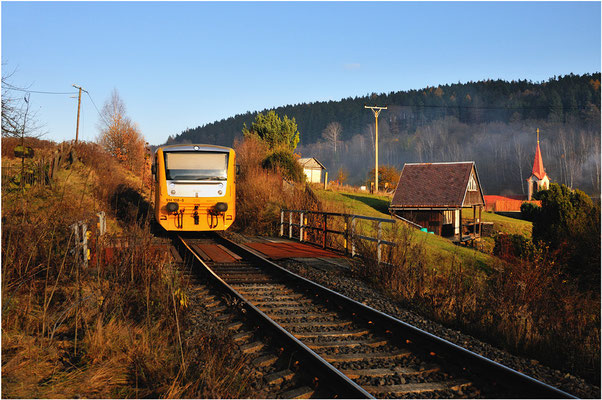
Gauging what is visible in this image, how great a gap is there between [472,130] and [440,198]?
100 m

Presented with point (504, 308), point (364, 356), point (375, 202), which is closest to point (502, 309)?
point (504, 308)

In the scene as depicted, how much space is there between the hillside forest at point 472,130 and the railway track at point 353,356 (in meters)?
104

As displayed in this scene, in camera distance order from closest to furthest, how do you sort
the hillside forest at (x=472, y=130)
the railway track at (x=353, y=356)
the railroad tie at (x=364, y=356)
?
the railway track at (x=353, y=356) → the railroad tie at (x=364, y=356) → the hillside forest at (x=472, y=130)

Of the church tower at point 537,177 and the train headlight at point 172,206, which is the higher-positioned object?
the church tower at point 537,177

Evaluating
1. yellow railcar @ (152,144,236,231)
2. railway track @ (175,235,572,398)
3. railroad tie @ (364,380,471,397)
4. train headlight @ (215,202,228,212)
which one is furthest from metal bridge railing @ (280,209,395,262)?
railroad tie @ (364,380,471,397)

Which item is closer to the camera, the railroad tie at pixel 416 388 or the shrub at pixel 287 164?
the railroad tie at pixel 416 388

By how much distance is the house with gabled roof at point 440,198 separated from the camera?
143 feet

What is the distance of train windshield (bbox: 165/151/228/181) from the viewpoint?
1614 cm

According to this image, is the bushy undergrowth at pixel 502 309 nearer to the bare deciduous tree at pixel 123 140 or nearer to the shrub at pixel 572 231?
the shrub at pixel 572 231

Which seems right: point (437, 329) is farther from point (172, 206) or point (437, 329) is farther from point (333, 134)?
point (333, 134)

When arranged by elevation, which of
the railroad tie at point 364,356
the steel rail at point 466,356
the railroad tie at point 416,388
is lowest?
the railroad tie at point 416,388

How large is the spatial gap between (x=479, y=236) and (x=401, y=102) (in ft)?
392

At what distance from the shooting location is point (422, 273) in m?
8.95

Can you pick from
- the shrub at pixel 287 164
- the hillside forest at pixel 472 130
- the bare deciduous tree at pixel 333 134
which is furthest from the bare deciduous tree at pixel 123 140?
the bare deciduous tree at pixel 333 134
